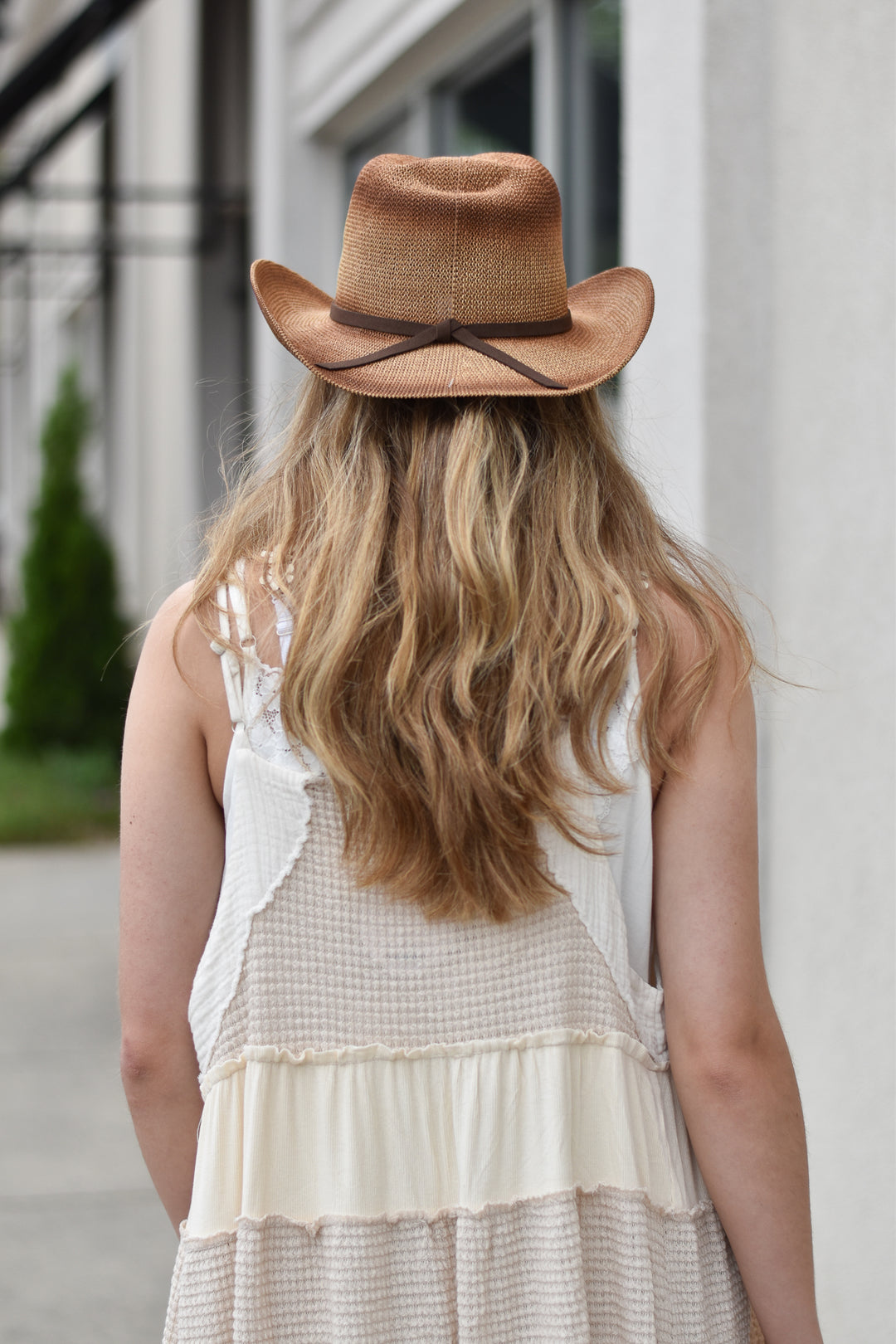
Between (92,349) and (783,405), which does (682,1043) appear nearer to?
(783,405)

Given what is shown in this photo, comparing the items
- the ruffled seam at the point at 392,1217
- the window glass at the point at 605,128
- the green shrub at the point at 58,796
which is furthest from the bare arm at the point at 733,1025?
the green shrub at the point at 58,796

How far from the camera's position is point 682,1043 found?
1.39m

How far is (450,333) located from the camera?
1.39 m

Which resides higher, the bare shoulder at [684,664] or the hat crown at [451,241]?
the hat crown at [451,241]

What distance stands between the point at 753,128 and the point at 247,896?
6.73 feet

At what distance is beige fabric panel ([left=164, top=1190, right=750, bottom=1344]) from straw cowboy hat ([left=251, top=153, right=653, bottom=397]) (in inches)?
32.9

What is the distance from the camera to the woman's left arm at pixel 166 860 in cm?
135

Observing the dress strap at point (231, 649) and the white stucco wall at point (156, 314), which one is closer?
the dress strap at point (231, 649)

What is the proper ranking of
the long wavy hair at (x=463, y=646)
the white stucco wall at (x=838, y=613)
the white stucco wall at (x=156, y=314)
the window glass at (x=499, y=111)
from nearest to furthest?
the long wavy hair at (x=463, y=646)
the white stucco wall at (x=838, y=613)
the window glass at (x=499, y=111)
the white stucco wall at (x=156, y=314)

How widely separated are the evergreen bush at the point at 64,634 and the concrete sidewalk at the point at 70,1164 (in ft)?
12.0

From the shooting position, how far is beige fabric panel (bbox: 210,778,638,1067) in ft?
4.37

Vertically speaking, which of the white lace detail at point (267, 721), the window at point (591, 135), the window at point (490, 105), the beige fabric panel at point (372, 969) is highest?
the window at point (490, 105)

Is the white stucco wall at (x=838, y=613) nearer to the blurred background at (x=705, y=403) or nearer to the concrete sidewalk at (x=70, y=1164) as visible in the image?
the blurred background at (x=705, y=403)

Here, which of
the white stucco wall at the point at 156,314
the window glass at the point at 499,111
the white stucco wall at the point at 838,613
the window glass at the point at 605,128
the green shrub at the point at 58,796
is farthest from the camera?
the white stucco wall at the point at 156,314
